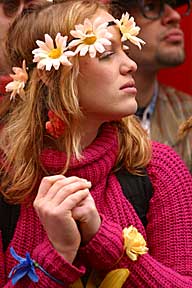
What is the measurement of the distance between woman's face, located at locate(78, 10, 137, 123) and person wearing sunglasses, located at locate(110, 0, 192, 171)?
3.55 feet

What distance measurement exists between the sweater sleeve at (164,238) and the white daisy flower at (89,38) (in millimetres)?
318

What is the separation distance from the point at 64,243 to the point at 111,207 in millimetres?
197

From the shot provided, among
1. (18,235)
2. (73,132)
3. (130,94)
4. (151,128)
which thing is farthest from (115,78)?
(151,128)

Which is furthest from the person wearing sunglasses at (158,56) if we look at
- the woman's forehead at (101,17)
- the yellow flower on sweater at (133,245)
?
the yellow flower on sweater at (133,245)

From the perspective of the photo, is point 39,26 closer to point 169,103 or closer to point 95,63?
point 95,63

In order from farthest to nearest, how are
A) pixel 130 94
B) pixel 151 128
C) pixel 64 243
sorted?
pixel 151 128, pixel 130 94, pixel 64 243

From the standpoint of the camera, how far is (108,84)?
1.71m

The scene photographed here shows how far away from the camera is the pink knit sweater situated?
1.67 metres

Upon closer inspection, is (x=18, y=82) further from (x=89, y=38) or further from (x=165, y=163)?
(x=165, y=163)

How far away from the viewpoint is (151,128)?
110 inches

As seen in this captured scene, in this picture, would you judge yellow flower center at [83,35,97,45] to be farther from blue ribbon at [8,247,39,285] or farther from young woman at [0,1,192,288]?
blue ribbon at [8,247,39,285]

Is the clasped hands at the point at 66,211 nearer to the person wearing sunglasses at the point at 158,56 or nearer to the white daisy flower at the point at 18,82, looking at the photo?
the white daisy flower at the point at 18,82

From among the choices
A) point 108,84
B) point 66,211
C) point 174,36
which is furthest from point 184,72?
point 66,211

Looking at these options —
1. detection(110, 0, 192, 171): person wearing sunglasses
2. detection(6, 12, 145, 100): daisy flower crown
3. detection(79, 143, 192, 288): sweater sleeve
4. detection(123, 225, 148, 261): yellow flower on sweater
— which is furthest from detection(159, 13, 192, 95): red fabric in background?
detection(123, 225, 148, 261): yellow flower on sweater
